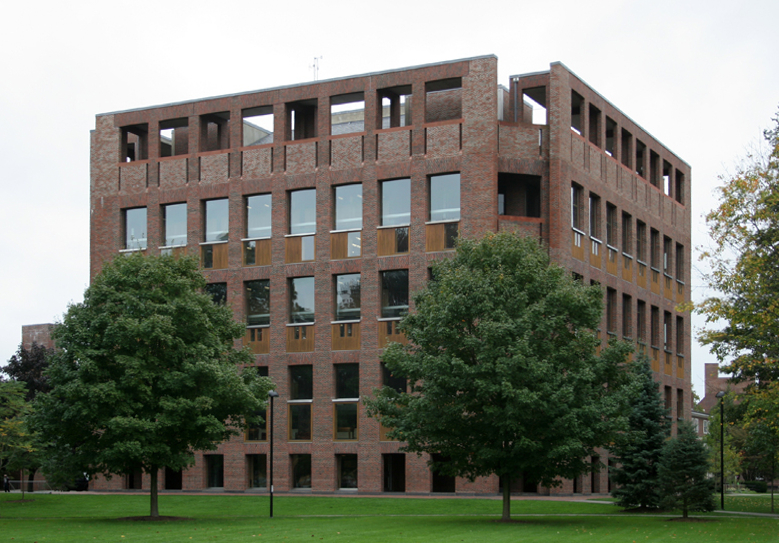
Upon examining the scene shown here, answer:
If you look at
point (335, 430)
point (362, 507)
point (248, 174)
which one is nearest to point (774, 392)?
point (362, 507)

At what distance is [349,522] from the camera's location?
31203 millimetres

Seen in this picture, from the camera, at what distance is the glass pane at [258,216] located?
5034 centimetres

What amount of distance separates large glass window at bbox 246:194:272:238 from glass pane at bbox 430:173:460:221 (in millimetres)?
9007

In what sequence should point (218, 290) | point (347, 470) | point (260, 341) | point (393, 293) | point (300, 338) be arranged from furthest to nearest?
point (218, 290) < point (260, 341) < point (300, 338) < point (347, 470) < point (393, 293)

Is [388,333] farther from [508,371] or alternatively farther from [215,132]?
[508,371]

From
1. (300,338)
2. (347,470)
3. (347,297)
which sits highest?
(347,297)

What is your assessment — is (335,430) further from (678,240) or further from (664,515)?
(678,240)

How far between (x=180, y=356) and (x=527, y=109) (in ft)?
86.4

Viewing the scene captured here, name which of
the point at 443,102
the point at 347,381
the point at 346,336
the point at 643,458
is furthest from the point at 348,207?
the point at 643,458

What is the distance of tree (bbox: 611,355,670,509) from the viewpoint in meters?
36.8

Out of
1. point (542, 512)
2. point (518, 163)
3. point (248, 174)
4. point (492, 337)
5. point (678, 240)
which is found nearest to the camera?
point (492, 337)

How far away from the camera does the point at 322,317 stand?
158 feet

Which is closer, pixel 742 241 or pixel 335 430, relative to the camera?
pixel 742 241

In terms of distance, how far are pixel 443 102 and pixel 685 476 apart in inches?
931
